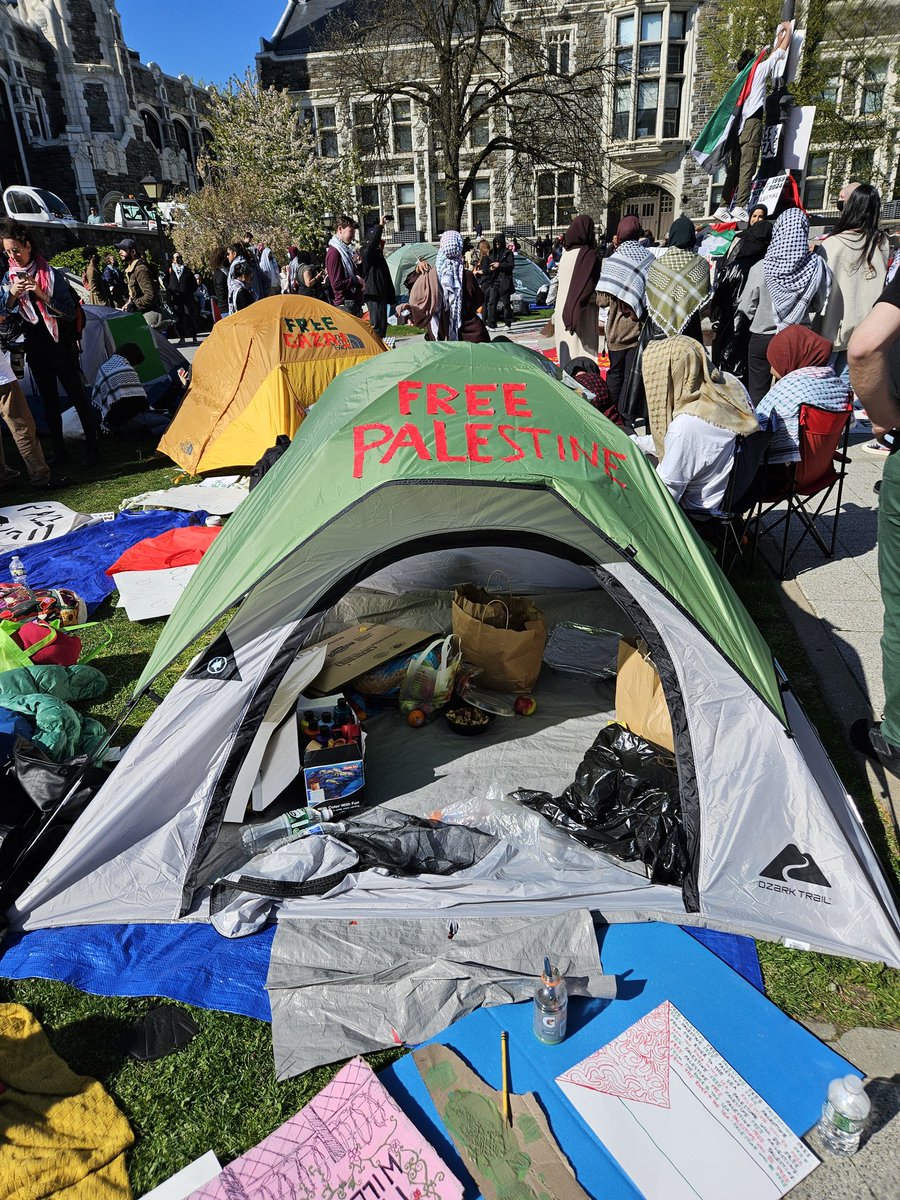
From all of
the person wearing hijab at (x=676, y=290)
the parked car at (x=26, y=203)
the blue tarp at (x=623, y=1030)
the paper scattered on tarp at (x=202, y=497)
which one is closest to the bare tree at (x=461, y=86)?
the parked car at (x=26, y=203)

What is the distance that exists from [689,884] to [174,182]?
48026mm

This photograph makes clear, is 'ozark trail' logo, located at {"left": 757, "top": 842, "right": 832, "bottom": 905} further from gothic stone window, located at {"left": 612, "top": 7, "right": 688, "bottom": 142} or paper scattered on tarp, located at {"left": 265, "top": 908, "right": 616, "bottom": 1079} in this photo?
gothic stone window, located at {"left": 612, "top": 7, "right": 688, "bottom": 142}

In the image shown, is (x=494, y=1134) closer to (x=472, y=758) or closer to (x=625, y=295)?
(x=472, y=758)

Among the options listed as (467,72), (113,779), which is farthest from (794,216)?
(467,72)

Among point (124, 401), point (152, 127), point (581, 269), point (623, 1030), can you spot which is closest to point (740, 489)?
point (623, 1030)

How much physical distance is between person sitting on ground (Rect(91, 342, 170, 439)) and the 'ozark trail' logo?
804 cm

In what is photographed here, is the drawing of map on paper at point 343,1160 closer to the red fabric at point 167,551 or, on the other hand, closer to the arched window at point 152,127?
the red fabric at point 167,551

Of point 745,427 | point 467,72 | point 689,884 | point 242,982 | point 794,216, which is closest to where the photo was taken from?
point 242,982

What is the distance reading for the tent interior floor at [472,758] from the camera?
3.04 meters

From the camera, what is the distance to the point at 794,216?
631 cm

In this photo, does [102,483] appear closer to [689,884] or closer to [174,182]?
[689,884]

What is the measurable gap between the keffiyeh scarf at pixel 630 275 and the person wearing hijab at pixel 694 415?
2.06m

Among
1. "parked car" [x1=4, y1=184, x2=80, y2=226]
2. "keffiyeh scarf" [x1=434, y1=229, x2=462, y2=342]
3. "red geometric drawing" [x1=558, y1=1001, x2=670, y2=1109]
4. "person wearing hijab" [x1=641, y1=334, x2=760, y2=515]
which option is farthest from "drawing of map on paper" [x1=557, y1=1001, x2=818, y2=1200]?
"parked car" [x1=4, y1=184, x2=80, y2=226]

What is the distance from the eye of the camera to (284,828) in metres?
2.92
